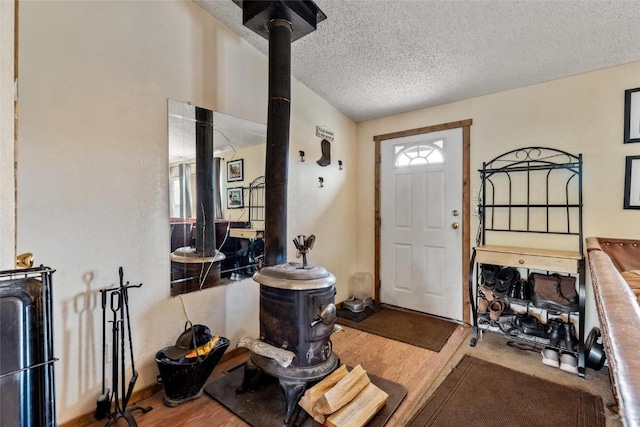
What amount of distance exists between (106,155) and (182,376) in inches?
52.7

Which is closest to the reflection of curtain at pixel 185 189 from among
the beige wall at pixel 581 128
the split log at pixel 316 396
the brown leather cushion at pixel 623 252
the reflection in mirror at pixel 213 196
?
the reflection in mirror at pixel 213 196

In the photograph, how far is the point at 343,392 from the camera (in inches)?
61.4

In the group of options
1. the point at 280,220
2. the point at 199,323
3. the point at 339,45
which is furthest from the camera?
the point at 339,45

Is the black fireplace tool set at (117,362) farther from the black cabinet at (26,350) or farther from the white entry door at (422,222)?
the white entry door at (422,222)

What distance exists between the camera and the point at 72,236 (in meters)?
1.53

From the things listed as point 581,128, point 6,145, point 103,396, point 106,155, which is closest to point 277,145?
point 106,155

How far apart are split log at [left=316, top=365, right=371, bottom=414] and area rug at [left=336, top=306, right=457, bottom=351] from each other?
99cm

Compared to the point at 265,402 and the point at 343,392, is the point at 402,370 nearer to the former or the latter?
the point at 343,392

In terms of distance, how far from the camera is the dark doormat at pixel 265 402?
61.4 inches

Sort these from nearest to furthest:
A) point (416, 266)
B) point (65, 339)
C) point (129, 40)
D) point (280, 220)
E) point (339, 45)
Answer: point (65, 339) < point (129, 40) < point (280, 220) < point (339, 45) < point (416, 266)

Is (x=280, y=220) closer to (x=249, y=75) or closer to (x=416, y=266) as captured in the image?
(x=249, y=75)

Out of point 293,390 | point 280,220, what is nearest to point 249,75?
point 280,220

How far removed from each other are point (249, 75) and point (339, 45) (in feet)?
2.49

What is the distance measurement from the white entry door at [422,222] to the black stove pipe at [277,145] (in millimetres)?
1761
